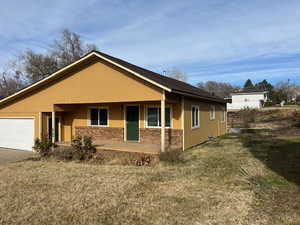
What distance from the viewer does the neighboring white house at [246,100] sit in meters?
48.0

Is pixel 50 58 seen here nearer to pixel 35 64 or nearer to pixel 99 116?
pixel 35 64

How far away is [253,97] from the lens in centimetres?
4981

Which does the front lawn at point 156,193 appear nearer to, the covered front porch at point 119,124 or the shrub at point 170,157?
the shrub at point 170,157

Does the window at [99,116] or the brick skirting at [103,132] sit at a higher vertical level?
the window at [99,116]

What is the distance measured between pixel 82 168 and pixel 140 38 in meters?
13.3

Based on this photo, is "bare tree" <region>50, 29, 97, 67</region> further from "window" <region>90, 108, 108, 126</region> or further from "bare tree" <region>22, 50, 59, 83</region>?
"window" <region>90, 108, 108, 126</region>

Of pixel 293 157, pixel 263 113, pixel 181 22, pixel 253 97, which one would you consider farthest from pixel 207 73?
pixel 293 157

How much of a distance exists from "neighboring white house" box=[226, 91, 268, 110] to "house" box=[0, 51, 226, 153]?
3580 centimetres

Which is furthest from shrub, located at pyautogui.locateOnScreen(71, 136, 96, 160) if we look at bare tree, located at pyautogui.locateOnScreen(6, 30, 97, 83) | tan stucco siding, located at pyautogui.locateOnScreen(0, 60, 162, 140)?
bare tree, located at pyautogui.locateOnScreen(6, 30, 97, 83)

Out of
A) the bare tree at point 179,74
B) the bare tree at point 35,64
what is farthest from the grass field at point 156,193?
the bare tree at point 179,74

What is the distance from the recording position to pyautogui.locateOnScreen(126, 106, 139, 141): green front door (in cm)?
1246

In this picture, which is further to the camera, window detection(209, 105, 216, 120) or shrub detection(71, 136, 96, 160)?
window detection(209, 105, 216, 120)

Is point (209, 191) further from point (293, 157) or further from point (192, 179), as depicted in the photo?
point (293, 157)

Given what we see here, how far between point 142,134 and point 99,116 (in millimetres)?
3082
